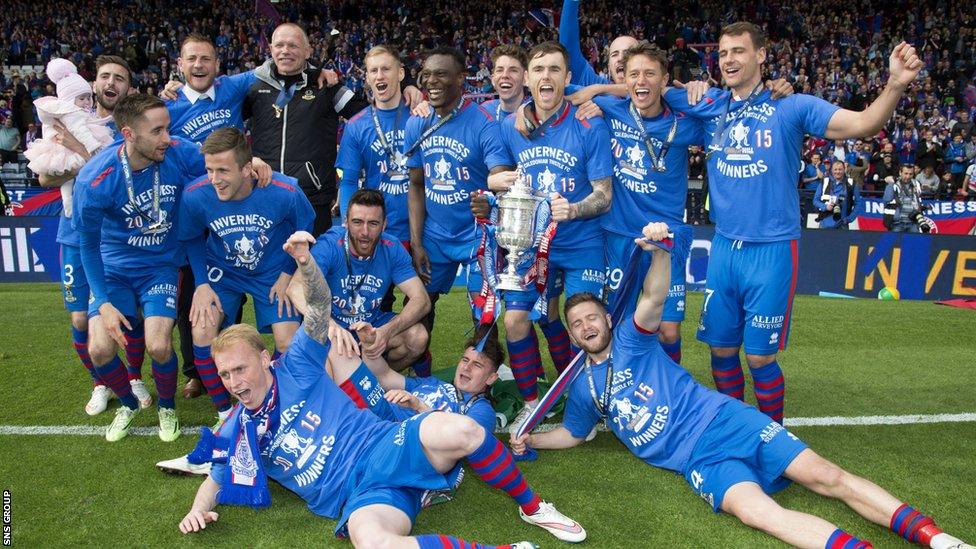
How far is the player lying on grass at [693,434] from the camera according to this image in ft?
12.4

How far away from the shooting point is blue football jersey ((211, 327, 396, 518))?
3926 millimetres

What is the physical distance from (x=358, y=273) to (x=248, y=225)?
80 cm

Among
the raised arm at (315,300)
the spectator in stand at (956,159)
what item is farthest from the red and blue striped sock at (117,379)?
the spectator in stand at (956,159)

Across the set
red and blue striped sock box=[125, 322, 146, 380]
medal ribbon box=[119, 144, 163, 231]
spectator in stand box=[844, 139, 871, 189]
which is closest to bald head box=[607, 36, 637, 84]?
medal ribbon box=[119, 144, 163, 231]

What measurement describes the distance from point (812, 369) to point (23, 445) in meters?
6.26

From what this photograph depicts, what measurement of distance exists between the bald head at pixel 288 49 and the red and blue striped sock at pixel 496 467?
3688mm

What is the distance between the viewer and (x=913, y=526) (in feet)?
12.2

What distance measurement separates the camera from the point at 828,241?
1120 cm

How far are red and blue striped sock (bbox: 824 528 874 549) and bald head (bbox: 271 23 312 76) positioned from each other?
4929mm

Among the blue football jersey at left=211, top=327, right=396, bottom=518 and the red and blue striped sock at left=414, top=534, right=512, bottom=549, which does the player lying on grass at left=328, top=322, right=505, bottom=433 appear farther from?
the red and blue striped sock at left=414, top=534, right=512, bottom=549

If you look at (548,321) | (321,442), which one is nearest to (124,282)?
(321,442)

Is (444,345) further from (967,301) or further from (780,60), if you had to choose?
(780,60)

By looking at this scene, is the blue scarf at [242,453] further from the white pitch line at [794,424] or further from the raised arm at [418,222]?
the raised arm at [418,222]

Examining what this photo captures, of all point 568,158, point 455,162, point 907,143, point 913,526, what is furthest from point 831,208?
point 913,526
